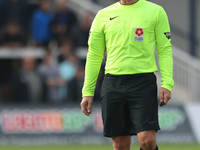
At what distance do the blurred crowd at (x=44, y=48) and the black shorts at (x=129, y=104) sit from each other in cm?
676

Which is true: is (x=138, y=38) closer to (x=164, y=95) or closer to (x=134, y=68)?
(x=134, y=68)

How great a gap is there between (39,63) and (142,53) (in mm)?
7896

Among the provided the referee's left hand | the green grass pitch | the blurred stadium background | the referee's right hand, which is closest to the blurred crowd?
the blurred stadium background

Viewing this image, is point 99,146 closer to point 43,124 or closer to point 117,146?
point 43,124

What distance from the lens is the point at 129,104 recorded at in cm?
662

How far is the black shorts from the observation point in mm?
6508

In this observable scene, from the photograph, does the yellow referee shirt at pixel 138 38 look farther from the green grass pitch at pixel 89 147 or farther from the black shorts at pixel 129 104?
the green grass pitch at pixel 89 147

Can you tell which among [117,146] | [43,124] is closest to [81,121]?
[43,124]

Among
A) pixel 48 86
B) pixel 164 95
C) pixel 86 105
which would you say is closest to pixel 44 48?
pixel 48 86

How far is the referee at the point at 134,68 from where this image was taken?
6.51 metres

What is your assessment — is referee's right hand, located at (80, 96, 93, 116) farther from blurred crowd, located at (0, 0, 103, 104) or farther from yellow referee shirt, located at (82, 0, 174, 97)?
blurred crowd, located at (0, 0, 103, 104)

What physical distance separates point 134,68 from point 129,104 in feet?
1.25

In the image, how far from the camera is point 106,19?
21.9 feet

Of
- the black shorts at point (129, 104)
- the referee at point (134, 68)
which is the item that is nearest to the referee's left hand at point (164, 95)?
the referee at point (134, 68)
